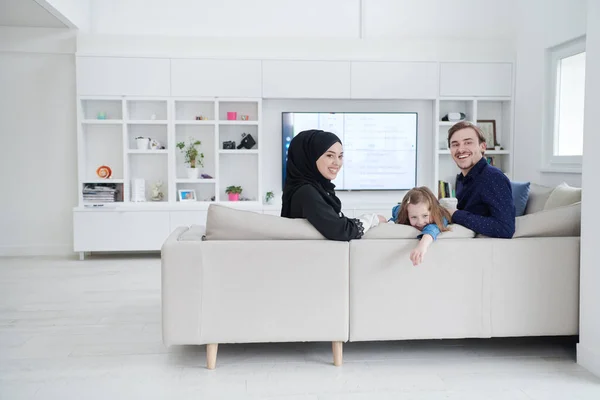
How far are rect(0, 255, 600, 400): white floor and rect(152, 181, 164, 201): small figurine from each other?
263cm

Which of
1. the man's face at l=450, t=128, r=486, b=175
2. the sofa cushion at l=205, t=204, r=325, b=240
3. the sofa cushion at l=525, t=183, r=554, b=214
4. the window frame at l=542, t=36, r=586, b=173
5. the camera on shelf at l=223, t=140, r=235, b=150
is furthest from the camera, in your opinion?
the camera on shelf at l=223, t=140, r=235, b=150

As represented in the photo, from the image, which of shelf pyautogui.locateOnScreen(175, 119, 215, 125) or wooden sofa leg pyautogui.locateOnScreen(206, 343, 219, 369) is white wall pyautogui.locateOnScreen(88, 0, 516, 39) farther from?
wooden sofa leg pyautogui.locateOnScreen(206, 343, 219, 369)

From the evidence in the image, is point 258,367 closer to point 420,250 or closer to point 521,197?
point 420,250

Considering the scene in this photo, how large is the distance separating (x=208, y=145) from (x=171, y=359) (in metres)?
3.84

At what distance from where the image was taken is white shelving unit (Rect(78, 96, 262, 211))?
622 centimetres

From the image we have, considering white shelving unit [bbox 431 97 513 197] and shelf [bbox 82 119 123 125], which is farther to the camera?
white shelving unit [bbox 431 97 513 197]

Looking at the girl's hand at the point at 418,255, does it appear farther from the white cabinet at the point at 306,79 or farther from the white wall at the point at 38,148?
the white wall at the point at 38,148

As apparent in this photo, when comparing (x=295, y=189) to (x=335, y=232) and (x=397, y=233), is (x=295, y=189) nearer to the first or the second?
(x=335, y=232)

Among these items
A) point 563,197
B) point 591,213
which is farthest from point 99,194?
point 591,213

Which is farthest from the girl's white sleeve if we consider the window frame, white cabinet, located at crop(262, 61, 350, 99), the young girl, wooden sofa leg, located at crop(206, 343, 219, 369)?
white cabinet, located at crop(262, 61, 350, 99)

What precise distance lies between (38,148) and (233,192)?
2.26 m

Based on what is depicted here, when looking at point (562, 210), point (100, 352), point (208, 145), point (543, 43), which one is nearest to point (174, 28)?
point (208, 145)

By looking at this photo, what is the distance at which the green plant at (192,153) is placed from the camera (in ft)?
20.9

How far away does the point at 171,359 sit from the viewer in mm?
2994
